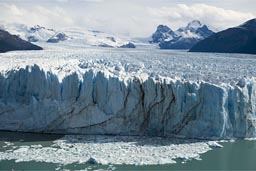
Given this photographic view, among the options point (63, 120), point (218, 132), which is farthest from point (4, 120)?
point (218, 132)

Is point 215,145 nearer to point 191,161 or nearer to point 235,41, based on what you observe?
point 191,161

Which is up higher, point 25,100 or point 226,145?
point 25,100

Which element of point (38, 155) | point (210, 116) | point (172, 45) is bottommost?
point (38, 155)

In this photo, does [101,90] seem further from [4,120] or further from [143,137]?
[4,120]

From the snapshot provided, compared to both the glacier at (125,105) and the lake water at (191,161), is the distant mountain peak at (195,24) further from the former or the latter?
the lake water at (191,161)

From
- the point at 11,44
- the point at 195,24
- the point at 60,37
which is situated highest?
the point at 195,24

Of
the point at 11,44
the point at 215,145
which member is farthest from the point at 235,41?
the point at 215,145

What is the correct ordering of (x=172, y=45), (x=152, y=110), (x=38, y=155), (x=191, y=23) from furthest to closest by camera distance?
(x=191, y=23)
(x=172, y=45)
(x=152, y=110)
(x=38, y=155)
